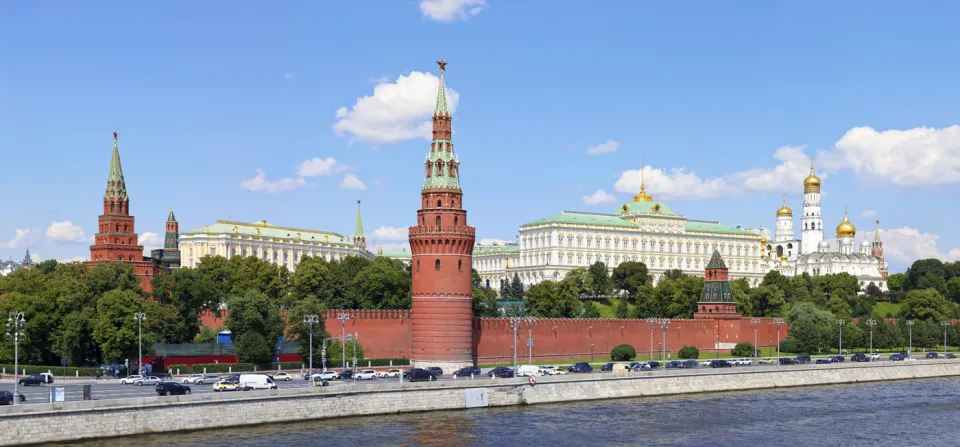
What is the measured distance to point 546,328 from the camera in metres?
109

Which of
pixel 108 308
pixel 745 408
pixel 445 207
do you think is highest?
pixel 445 207

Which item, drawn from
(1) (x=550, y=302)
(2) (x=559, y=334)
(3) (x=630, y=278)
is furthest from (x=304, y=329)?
(3) (x=630, y=278)

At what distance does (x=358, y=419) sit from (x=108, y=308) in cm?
2976

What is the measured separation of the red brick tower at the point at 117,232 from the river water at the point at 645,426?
61.5 meters

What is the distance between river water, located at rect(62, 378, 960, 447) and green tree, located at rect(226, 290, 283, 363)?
79.8ft

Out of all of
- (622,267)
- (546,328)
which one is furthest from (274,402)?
(622,267)

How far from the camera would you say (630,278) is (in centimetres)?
16625

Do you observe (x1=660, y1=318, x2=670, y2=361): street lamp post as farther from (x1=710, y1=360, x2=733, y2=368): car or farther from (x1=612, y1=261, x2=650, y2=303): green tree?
(x1=612, y1=261, x2=650, y2=303): green tree

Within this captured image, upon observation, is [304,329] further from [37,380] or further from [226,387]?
[226,387]

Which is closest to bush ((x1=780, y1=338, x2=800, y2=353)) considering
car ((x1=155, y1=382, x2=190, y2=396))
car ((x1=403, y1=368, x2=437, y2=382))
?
car ((x1=403, y1=368, x2=437, y2=382))

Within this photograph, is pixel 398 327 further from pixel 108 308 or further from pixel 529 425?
pixel 529 425

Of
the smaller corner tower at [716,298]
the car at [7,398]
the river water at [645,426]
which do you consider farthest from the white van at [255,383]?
the smaller corner tower at [716,298]

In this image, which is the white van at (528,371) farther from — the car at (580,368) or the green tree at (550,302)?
the green tree at (550,302)

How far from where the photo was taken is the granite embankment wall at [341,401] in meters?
55.5
